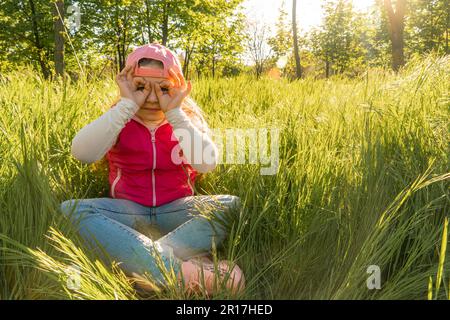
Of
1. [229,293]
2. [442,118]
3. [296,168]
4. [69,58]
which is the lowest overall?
[229,293]

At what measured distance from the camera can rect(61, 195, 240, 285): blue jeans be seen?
1.44 m

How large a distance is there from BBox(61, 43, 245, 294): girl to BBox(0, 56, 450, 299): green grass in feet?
0.38

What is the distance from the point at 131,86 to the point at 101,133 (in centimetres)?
26

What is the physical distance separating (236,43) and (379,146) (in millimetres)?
20922

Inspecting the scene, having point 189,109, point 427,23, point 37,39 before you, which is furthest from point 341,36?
point 189,109

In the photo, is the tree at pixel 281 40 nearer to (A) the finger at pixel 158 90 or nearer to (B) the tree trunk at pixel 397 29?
(B) the tree trunk at pixel 397 29

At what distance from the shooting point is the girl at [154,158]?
1.64 m

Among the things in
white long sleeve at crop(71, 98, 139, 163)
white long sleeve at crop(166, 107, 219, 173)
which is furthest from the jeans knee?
white long sleeve at crop(166, 107, 219, 173)

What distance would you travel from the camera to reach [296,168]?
160cm

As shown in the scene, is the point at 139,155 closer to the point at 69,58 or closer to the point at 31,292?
the point at 31,292

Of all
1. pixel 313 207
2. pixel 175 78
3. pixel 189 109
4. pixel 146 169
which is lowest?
pixel 313 207

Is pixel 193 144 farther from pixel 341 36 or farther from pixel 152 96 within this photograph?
pixel 341 36

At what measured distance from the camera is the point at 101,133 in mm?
1778

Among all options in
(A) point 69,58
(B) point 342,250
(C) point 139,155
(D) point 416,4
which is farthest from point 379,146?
(D) point 416,4
